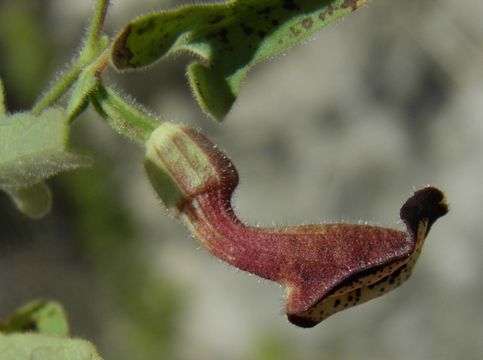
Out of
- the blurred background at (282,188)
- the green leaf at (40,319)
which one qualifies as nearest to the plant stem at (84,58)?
the green leaf at (40,319)

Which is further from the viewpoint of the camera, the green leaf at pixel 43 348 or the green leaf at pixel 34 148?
the green leaf at pixel 43 348

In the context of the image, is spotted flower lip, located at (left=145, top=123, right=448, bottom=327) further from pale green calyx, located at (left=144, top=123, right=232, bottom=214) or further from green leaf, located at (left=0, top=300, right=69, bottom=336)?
green leaf, located at (left=0, top=300, right=69, bottom=336)

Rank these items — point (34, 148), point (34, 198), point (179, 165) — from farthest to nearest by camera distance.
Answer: point (34, 198), point (179, 165), point (34, 148)

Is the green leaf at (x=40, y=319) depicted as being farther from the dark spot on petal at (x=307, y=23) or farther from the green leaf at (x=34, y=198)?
the dark spot on petal at (x=307, y=23)

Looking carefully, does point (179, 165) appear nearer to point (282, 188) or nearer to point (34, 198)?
point (34, 198)

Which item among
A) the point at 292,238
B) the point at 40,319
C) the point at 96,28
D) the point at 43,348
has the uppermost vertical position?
the point at 96,28

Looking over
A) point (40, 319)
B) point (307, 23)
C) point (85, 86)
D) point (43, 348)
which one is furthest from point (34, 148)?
point (40, 319)

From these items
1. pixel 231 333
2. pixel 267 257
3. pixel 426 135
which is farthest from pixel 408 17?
pixel 267 257
